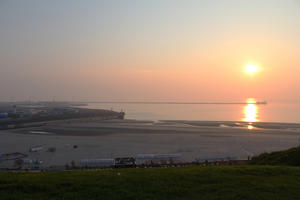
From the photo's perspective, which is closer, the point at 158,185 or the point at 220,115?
the point at 158,185

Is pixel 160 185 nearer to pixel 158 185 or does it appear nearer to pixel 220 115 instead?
pixel 158 185

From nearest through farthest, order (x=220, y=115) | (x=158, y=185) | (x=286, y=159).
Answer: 1. (x=158, y=185)
2. (x=286, y=159)
3. (x=220, y=115)

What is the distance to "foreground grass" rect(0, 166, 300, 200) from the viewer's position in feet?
18.8

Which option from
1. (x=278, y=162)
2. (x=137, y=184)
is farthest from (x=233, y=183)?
(x=278, y=162)

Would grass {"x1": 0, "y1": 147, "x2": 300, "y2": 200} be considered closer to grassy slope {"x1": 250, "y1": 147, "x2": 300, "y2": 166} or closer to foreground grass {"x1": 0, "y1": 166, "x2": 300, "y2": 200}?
foreground grass {"x1": 0, "y1": 166, "x2": 300, "y2": 200}

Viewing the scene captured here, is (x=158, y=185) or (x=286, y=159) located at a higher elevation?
(x=286, y=159)

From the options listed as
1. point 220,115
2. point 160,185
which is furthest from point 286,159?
point 220,115

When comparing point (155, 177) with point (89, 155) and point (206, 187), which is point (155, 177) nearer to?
point (206, 187)

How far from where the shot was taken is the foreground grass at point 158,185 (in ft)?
18.8

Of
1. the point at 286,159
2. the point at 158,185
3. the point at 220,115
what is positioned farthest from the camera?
the point at 220,115

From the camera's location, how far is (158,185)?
6348mm

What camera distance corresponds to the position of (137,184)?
6.44 metres

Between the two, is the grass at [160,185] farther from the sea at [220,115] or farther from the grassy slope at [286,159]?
the sea at [220,115]

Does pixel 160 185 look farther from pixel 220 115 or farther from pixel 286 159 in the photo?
pixel 220 115
